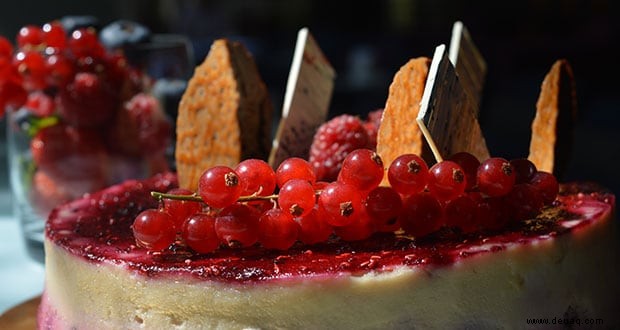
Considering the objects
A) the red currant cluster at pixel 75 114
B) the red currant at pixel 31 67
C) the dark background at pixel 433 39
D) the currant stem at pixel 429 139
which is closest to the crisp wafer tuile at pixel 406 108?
the currant stem at pixel 429 139

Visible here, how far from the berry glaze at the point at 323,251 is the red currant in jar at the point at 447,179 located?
77mm

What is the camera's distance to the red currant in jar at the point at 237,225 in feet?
4.17

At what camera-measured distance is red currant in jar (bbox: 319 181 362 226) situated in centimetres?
126

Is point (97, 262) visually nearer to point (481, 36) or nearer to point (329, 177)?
point (329, 177)

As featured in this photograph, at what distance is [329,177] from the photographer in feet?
5.12

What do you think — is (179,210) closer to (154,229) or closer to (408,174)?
(154,229)

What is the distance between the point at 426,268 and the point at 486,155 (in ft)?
1.36

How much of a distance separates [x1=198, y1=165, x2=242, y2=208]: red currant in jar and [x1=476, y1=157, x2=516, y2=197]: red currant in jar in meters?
0.38

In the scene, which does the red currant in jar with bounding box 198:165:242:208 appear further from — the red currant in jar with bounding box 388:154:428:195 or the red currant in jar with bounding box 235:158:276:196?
the red currant in jar with bounding box 388:154:428:195

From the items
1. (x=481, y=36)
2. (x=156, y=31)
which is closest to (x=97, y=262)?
(x=481, y=36)

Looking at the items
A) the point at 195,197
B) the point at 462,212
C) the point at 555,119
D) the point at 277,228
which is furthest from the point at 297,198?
the point at 555,119

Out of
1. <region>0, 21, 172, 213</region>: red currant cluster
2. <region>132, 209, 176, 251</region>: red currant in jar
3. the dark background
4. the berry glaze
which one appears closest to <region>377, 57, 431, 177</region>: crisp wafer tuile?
the berry glaze

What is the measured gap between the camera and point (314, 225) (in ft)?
4.30

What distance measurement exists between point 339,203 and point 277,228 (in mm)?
99
